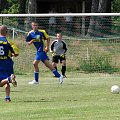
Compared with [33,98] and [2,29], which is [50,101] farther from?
[2,29]

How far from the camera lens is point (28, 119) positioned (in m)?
11.2

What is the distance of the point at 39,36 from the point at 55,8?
29.4 metres

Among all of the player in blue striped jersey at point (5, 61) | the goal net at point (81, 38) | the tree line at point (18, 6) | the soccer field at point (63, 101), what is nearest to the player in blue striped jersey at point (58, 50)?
the goal net at point (81, 38)

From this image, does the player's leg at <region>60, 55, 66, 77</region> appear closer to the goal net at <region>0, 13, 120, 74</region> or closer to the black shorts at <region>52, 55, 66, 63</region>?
the black shorts at <region>52, 55, 66, 63</region>

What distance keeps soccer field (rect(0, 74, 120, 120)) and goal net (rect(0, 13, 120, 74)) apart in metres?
2.47

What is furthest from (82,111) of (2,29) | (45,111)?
(2,29)

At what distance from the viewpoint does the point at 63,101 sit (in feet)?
46.3

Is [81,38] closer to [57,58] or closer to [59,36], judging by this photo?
[59,36]

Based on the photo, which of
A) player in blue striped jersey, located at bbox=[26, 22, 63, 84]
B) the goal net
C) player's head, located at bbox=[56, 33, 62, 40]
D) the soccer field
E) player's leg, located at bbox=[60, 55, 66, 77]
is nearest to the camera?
the soccer field

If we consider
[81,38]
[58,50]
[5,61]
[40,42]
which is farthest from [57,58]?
[5,61]

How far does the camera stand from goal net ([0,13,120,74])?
2333 centimetres

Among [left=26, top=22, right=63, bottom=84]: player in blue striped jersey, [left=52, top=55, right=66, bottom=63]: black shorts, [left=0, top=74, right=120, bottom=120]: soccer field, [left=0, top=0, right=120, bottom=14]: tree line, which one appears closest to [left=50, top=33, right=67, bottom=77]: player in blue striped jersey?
[left=52, top=55, right=66, bottom=63]: black shorts

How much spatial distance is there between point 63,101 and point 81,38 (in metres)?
10.0

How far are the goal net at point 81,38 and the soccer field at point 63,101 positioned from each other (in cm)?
247
